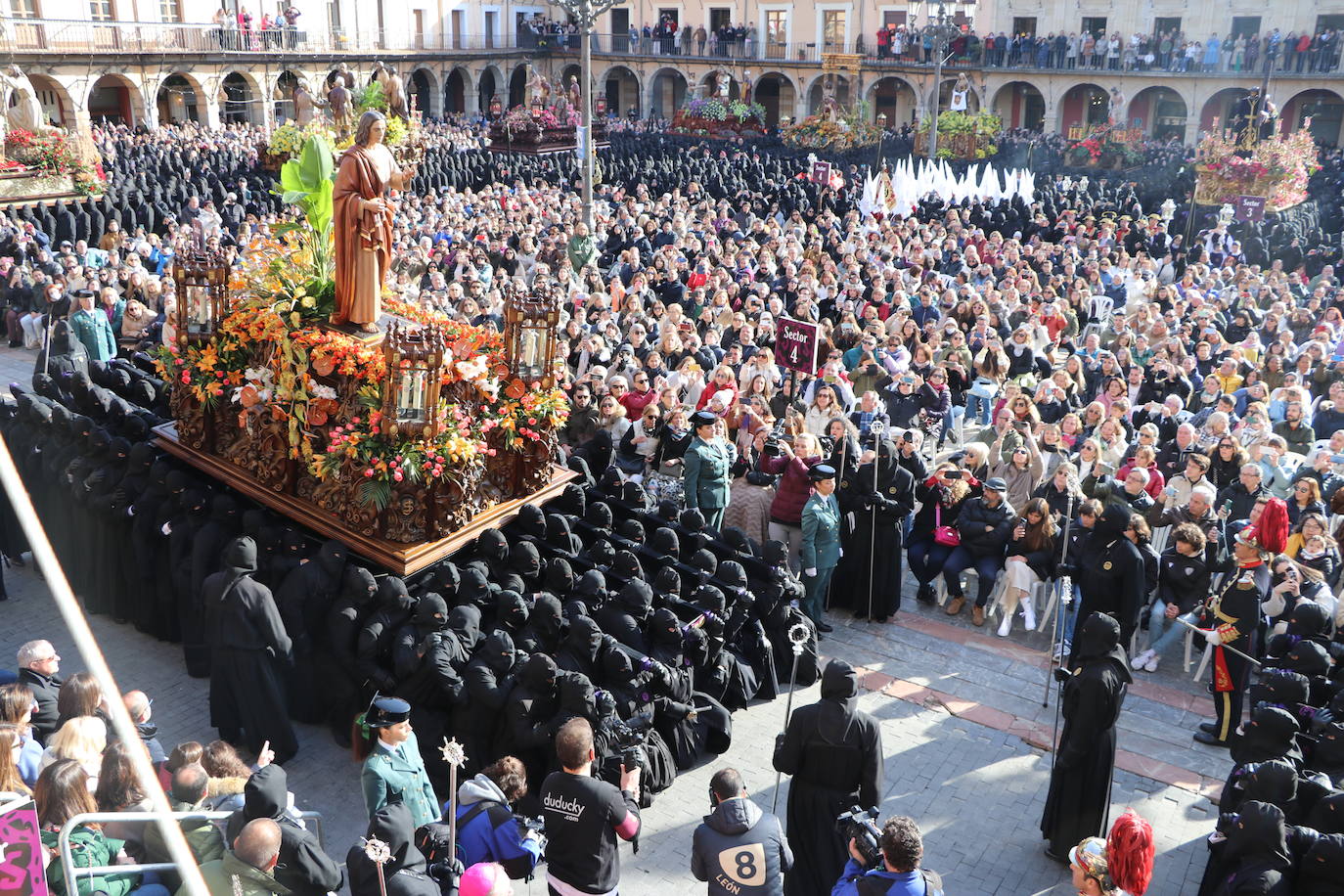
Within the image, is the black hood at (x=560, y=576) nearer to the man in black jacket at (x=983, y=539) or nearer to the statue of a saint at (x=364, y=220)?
Result: the statue of a saint at (x=364, y=220)

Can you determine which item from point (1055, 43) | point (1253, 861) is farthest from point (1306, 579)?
point (1055, 43)

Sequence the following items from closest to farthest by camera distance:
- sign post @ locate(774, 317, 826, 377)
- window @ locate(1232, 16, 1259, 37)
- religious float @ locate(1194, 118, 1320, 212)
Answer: sign post @ locate(774, 317, 826, 377)
religious float @ locate(1194, 118, 1320, 212)
window @ locate(1232, 16, 1259, 37)

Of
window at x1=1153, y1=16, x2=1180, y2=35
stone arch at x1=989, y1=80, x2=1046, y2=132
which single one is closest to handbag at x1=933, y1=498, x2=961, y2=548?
window at x1=1153, y1=16, x2=1180, y2=35

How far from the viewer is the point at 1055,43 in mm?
40219

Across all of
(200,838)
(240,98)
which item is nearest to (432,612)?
(200,838)

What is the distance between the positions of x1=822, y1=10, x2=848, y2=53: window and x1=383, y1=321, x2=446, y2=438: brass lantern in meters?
41.2

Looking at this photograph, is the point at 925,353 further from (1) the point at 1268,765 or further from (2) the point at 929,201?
(2) the point at 929,201

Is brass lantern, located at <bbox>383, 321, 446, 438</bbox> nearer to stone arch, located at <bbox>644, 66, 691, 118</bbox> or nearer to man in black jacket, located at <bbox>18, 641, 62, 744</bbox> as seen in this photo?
man in black jacket, located at <bbox>18, 641, 62, 744</bbox>

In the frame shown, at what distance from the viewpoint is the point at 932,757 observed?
7871mm

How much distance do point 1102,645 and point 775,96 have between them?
152 feet

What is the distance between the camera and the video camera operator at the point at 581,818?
5406mm

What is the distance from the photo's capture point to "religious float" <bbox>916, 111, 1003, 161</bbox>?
109 feet

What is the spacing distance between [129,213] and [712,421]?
15749mm

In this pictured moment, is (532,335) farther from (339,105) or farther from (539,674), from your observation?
(339,105)
